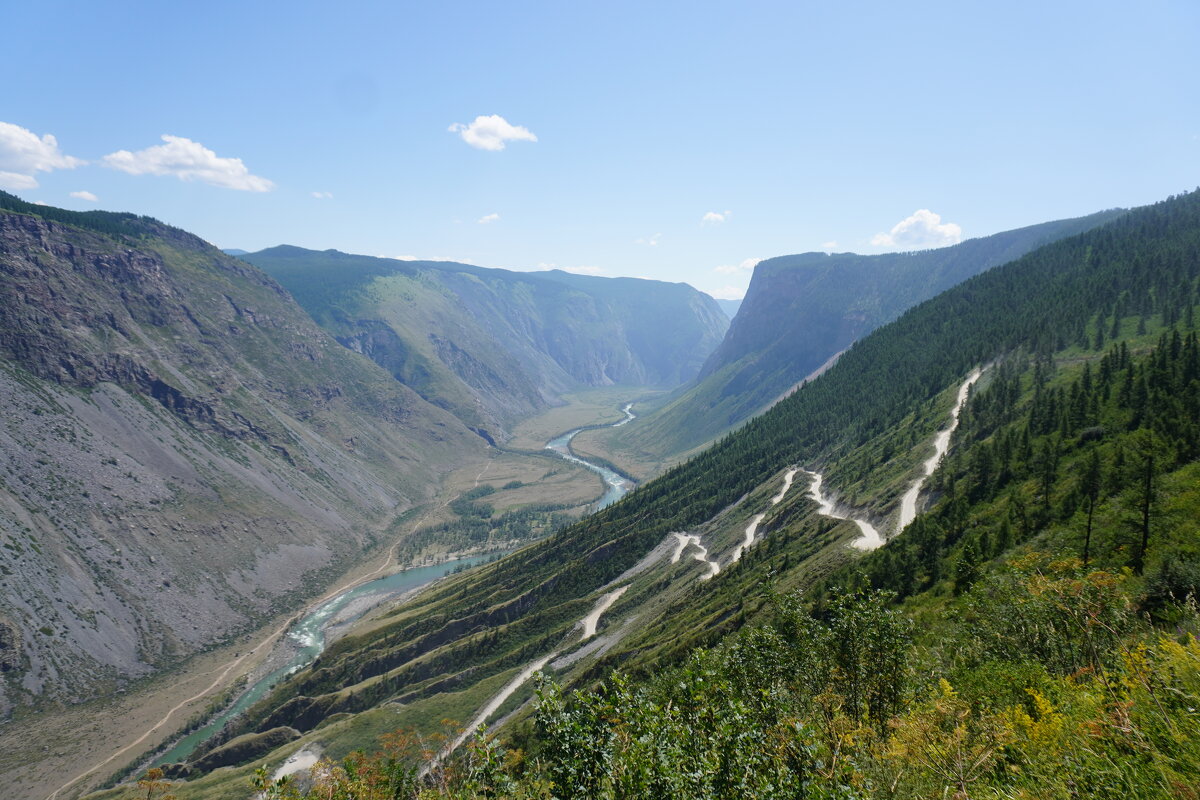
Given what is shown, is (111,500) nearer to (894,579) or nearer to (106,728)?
(106,728)

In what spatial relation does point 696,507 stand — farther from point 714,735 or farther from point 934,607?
point 714,735

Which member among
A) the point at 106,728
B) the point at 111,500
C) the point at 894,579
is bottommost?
the point at 106,728

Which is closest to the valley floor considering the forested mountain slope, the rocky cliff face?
the rocky cliff face

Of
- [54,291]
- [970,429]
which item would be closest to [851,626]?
[970,429]

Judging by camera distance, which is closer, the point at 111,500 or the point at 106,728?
the point at 106,728

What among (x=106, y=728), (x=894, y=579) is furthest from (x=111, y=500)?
(x=894, y=579)

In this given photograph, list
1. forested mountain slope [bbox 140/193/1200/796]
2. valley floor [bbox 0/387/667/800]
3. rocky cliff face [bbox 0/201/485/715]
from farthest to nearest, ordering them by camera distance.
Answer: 1. rocky cliff face [bbox 0/201/485/715]
2. valley floor [bbox 0/387/667/800]
3. forested mountain slope [bbox 140/193/1200/796]

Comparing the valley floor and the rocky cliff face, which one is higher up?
the rocky cliff face

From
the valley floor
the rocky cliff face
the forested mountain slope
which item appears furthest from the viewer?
the rocky cliff face

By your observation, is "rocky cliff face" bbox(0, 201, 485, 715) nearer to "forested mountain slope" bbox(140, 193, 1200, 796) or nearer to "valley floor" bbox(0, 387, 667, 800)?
"valley floor" bbox(0, 387, 667, 800)
